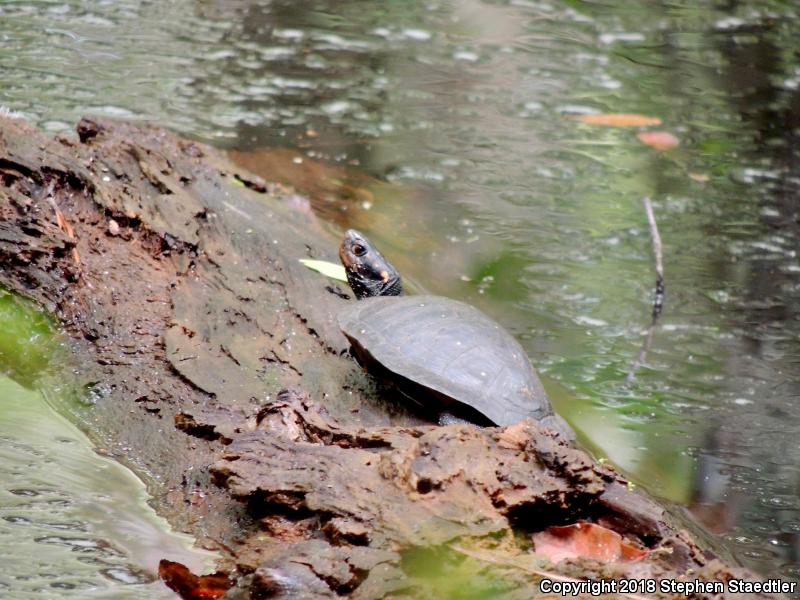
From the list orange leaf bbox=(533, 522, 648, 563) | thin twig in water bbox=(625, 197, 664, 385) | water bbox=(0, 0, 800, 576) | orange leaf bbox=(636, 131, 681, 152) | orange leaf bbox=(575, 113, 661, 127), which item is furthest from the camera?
orange leaf bbox=(575, 113, 661, 127)

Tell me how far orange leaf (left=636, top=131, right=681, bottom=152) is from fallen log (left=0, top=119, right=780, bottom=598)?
3412 mm

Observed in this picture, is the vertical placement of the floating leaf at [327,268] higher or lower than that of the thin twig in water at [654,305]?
higher

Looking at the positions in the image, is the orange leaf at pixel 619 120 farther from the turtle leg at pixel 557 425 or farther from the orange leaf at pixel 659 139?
the turtle leg at pixel 557 425

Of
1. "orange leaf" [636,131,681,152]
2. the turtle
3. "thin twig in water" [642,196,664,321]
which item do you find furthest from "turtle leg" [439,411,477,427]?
"orange leaf" [636,131,681,152]

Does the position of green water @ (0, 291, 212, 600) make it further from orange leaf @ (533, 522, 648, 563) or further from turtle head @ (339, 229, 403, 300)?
turtle head @ (339, 229, 403, 300)

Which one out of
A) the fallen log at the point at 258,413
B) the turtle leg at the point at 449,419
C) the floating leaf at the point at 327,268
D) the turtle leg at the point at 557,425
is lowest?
the turtle leg at the point at 557,425

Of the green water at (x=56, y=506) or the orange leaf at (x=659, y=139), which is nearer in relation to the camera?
the green water at (x=56, y=506)

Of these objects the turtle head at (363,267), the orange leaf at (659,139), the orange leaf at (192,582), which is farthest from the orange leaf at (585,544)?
the orange leaf at (659,139)

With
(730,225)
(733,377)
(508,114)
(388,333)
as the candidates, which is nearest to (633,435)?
(733,377)

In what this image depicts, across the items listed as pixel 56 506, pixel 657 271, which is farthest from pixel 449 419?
pixel 657 271

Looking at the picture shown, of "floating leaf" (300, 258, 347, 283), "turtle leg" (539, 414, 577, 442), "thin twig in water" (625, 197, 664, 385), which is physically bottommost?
"thin twig in water" (625, 197, 664, 385)

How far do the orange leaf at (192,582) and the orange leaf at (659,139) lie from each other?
Result: 542cm

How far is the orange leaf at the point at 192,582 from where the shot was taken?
2.69 m

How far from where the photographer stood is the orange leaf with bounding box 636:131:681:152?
7328mm
